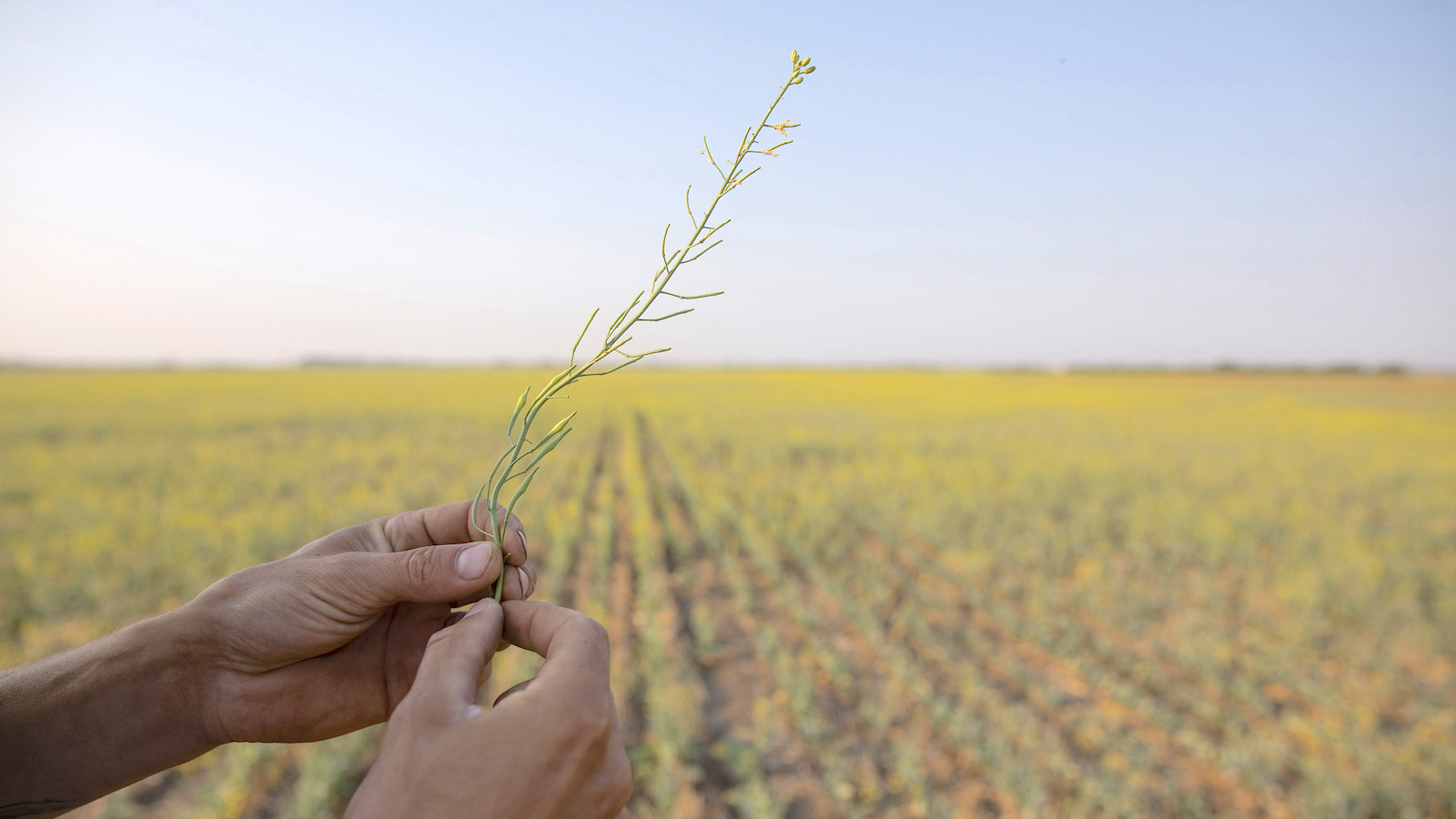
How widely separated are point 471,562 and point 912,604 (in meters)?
6.08

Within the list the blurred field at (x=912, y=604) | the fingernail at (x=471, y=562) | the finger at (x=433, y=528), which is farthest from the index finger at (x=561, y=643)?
the blurred field at (x=912, y=604)

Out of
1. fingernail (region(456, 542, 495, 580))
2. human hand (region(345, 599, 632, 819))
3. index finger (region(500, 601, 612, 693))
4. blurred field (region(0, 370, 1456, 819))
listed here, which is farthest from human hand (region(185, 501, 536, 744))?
blurred field (region(0, 370, 1456, 819))

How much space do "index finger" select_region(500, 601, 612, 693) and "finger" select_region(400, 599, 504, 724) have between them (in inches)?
2.2

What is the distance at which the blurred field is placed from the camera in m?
3.81

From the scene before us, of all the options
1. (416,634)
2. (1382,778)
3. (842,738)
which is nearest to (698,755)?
(842,738)

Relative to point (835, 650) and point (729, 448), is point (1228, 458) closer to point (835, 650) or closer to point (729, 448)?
point (729, 448)

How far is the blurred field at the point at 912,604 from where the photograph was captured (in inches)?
150

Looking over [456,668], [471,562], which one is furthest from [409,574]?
[456,668]

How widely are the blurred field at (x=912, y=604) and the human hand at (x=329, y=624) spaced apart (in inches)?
93.7

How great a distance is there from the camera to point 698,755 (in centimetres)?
402

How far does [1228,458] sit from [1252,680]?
582 inches

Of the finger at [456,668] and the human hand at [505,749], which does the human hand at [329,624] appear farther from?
the human hand at [505,749]

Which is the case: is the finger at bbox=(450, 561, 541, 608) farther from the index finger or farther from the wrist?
the wrist

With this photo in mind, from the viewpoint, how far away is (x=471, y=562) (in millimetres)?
1524
